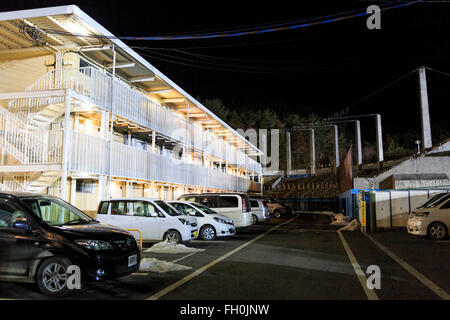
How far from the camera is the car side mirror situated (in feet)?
19.5

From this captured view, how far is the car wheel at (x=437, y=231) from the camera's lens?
44.3 feet

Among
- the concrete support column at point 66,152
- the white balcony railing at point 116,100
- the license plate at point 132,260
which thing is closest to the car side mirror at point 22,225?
the license plate at point 132,260

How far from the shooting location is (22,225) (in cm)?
597

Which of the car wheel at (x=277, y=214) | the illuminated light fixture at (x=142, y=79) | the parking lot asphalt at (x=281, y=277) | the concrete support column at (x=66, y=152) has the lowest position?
the parking lot asphalt at (x=281, y=277)

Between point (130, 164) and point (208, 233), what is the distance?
554cm

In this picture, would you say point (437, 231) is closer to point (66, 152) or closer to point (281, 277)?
point (281, 277)

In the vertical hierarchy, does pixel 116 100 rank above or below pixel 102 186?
above

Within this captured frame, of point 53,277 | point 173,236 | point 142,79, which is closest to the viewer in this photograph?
point 53,277

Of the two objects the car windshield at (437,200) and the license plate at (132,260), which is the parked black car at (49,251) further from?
the car windshield at (437,200)

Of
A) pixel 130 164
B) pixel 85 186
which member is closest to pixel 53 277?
pixel 130 164

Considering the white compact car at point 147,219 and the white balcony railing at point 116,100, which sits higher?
the white balcony railing at point 116,100

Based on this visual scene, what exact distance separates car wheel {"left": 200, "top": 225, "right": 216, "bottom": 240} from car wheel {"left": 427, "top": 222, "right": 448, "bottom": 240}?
817 cm

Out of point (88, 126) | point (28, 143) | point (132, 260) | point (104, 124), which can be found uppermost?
point (88, 126)

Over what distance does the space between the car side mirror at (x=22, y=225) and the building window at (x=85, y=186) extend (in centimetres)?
1101
